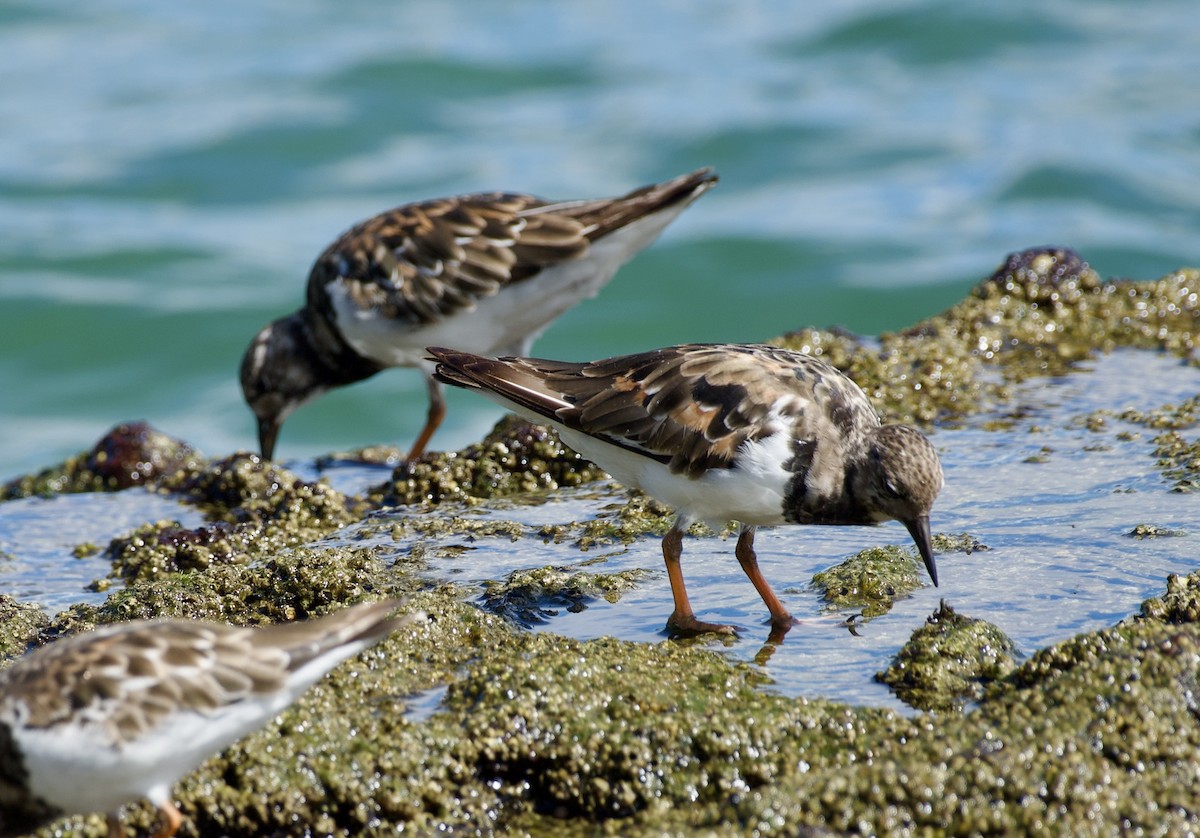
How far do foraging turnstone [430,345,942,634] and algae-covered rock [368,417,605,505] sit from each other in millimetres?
1345

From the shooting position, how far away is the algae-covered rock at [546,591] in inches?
187

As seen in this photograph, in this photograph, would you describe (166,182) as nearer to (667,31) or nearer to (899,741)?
(667,31)

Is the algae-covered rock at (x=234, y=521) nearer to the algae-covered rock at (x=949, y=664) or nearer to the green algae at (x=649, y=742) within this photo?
the green algae at (x=649, y=742)

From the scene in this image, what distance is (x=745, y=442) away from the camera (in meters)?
4.67

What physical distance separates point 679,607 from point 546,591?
1.63ft

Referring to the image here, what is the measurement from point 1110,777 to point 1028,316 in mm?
4704

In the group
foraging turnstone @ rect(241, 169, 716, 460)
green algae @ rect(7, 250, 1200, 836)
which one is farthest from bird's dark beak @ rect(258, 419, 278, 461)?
green algae @ rect(7, 250, 1200, 836)

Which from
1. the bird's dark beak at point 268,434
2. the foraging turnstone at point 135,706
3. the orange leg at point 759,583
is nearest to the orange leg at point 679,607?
the orange leg at point 759,583

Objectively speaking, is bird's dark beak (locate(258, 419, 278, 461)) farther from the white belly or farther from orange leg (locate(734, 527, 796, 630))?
orange leg (locate(734, 527, 796, 630))

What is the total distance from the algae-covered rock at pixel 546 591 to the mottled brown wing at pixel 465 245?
118 inches

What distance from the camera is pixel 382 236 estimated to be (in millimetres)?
7996

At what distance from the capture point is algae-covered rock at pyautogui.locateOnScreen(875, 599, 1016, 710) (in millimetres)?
3980

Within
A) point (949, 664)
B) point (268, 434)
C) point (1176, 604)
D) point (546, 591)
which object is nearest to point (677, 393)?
point (546, 591)

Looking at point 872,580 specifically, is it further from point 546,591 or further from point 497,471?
point 497,471
